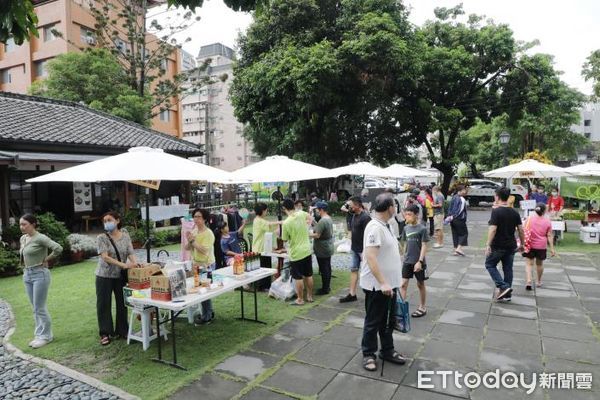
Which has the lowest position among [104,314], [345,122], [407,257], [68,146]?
[104,314]

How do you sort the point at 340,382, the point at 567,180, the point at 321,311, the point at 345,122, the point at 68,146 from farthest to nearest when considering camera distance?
the point at 345,122 → the point at 567,180 → the point at 68,146 → the point at 321,311 → the point at 340,382

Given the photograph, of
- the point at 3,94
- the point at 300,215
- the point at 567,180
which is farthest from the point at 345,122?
the point at 300,215

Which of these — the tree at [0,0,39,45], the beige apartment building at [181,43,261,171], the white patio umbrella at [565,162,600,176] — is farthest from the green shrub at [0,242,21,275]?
the beige apartment building at [181,43,261,171]

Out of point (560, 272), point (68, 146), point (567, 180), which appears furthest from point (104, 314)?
point (567, 180)

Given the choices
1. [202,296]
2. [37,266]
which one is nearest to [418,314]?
[202,296]

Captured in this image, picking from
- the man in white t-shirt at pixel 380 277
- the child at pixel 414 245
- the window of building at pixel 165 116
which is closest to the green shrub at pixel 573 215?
the child at pixel 414 245

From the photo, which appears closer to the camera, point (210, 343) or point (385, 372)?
point (385, 372)

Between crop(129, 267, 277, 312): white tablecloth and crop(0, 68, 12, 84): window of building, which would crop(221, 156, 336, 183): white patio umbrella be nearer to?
crop(129, 267, 277, 312): white tablecloth

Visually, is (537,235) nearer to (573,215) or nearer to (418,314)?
(418,314)

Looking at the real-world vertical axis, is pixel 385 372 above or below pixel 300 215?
below

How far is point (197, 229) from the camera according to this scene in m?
6.05

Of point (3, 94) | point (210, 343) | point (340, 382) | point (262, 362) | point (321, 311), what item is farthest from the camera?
point (3, 94)

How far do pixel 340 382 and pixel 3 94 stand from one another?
16373 millimetres

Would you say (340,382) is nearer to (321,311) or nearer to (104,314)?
(321,311)
